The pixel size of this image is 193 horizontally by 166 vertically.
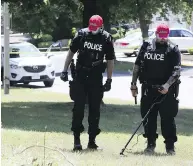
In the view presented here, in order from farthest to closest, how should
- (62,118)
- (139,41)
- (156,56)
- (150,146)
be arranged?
(139,41) → (62,118) → (150,146) → (156,56)

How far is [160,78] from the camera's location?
6789 millimetres

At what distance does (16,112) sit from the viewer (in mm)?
11430

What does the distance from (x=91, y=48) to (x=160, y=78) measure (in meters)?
0.99

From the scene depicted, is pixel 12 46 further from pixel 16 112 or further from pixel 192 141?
pixel 192 141

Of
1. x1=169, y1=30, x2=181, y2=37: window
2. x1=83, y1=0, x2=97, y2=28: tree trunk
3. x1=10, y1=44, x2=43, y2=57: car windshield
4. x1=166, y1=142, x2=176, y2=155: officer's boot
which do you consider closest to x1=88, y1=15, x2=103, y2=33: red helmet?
x1=166, y1=142, x2=176, y2=155: officer's boot

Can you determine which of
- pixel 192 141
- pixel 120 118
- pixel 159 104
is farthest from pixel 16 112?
pixel 159 104

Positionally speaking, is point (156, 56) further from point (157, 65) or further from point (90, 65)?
point (90, 65)

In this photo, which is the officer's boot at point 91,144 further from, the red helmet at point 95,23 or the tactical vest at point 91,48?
the red helmet at point 95,23

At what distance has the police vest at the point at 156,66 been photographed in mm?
6719

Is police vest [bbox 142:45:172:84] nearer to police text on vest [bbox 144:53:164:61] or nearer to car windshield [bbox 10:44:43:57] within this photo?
police text on vest [bbox 144:53:164:61]

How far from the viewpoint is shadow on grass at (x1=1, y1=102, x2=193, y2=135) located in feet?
30.5

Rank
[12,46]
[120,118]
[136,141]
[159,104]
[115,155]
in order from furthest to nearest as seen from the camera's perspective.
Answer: [12,46], [120,118], [136,141], [159,104], [115,155]

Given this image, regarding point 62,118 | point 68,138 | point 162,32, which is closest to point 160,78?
point 162,32

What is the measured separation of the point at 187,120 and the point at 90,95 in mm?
5304
